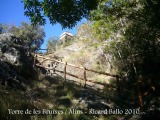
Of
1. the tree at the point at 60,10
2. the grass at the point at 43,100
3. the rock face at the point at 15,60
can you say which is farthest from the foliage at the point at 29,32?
the tree at the point at 60,10

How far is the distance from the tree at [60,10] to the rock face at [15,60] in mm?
4902

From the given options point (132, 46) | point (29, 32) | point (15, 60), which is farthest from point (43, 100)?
point (29, 32)

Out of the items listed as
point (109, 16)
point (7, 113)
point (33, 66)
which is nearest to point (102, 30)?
point (109, 16)

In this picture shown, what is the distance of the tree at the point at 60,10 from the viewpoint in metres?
7.23

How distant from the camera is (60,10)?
743cm

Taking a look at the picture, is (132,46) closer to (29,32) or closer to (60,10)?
(60,10)

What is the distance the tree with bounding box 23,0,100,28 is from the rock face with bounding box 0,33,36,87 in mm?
4902

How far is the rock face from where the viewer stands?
1143 centimetres

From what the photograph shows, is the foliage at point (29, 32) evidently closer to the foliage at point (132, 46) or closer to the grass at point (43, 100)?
the foliage at point (132, 46)

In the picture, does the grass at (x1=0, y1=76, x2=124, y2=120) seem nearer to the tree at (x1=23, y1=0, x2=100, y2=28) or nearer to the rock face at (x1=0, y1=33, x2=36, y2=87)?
the rock face at (x1=0, y1=33, x2=36, y2=87)

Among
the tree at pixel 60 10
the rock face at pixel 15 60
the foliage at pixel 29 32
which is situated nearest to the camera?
the tree at pixel 60 10

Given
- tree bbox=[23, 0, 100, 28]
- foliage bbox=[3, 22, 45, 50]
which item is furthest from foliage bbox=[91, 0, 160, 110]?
foliage bbox=[3, 22, 45, 50]

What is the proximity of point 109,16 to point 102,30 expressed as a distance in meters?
2.97

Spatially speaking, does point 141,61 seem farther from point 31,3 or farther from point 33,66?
point 31,3
